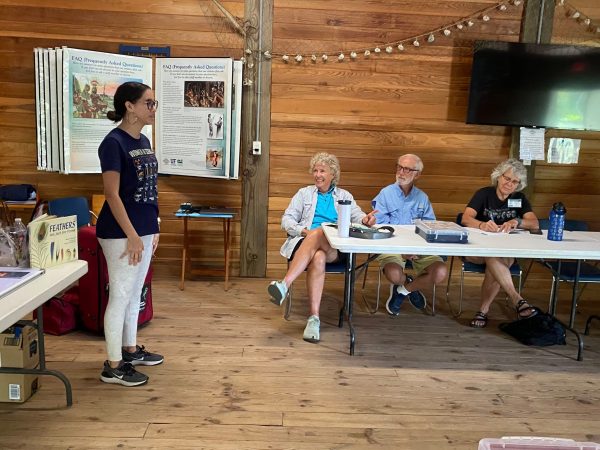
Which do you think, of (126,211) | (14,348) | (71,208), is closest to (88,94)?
(71,208)

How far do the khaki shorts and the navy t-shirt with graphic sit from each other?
5.40ft

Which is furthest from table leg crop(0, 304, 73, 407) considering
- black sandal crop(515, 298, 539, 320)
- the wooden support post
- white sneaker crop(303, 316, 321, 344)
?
black sandal crop(515, 298, 539, 320)

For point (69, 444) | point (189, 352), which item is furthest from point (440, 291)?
point (69, 444)

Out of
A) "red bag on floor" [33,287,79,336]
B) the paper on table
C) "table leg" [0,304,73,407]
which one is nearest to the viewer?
the paper on table

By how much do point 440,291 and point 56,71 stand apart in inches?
136

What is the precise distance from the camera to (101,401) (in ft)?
7.75

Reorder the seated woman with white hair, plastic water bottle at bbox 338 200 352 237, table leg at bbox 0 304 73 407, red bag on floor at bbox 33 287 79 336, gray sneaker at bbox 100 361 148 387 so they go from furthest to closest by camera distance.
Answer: the seated woman with white hair < red bag on floor at bbox 33 287 79 336 < plastic water bottle at bbox 338 200 352 237 < gray sneaker at bbox 100 361 148 387 < table leg at bbox 0 304 73 407

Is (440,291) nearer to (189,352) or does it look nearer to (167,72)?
(189,352)

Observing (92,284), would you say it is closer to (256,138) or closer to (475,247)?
(256,138)

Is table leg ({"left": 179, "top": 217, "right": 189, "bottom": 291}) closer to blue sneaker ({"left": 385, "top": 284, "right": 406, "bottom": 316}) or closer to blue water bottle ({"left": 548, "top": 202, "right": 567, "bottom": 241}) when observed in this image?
blue sneaker ({"left": 385, "top": 284, "right": 406, "bottom": 316})

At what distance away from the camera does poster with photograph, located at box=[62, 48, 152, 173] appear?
4016mm

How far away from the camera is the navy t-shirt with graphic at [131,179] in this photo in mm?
2266

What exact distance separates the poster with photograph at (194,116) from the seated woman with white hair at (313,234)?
0.94 meters

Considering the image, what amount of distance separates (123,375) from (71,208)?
57.0 inches
